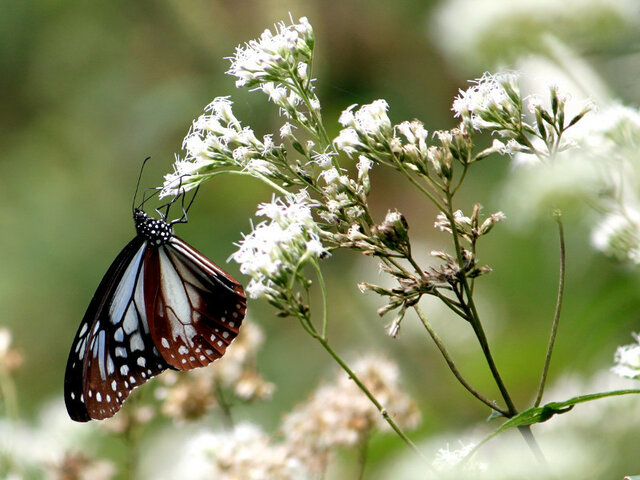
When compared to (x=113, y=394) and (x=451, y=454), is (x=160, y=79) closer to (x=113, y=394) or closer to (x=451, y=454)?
(x=113, y=394)

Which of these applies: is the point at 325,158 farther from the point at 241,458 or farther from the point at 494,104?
the point at 241,458

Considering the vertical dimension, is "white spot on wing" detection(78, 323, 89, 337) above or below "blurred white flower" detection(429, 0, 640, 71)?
above

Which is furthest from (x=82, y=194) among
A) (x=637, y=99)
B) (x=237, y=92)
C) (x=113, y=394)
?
(x=637, y=99)

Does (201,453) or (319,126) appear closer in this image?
(319,126)

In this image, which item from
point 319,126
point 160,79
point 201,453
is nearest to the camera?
point 319,126

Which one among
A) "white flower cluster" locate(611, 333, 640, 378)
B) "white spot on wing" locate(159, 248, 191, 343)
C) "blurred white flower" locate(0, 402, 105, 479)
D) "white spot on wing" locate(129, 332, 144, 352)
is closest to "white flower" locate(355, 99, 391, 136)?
"white flower cluster" locate(611, 333, 640, 378)

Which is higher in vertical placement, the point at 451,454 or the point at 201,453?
the point at 201,453

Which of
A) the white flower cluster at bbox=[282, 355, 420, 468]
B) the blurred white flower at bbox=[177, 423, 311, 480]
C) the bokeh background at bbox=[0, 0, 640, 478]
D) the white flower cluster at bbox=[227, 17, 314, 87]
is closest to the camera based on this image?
the white flower cluster at bbox=[227, 17, 314, 87]

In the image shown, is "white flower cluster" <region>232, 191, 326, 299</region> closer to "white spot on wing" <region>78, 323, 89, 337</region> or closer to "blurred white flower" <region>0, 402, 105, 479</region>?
"white spot on wing" <region>78, 323, 89, 337</region>

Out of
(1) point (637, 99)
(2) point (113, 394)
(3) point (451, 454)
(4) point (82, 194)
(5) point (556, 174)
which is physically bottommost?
(3) point (451, 454)
